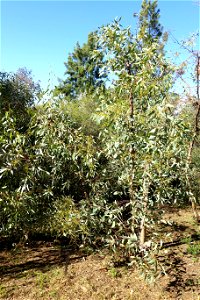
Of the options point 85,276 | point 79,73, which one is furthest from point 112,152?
point 79,73

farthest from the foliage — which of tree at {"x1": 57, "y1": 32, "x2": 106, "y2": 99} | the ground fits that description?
tree at {"x1": 57, "y1": 32, "x2": 106, "y2": 99}

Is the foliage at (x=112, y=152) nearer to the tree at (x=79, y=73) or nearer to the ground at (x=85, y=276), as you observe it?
the ground at (x=85, y=276)

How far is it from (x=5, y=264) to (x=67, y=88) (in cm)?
2878

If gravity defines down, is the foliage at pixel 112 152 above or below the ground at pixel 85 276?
above

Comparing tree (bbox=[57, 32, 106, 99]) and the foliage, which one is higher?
tree (bbox=[57, 32, 106, 99])

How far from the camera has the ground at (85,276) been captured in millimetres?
4504

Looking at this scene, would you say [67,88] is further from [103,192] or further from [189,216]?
[103,192]

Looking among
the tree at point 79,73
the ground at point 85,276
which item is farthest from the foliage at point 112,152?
the tree at point 79,73

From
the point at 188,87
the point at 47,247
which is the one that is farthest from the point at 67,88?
the point at 47,247

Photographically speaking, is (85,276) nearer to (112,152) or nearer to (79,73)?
(112,152)

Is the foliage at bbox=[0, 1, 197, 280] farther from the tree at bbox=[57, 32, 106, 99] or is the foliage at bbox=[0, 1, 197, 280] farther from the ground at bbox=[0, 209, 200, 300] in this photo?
the tree at bbox=[57, 32, 106, 99]

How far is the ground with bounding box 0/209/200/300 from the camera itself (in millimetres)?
4504

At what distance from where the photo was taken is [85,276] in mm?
5094

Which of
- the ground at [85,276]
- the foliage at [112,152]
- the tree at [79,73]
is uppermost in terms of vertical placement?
the tree at [79,73]
